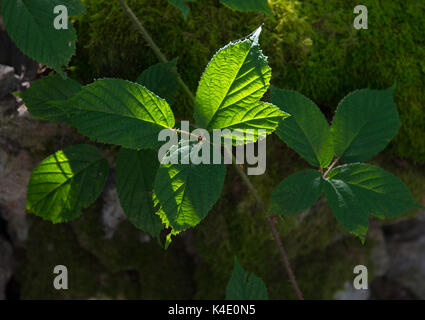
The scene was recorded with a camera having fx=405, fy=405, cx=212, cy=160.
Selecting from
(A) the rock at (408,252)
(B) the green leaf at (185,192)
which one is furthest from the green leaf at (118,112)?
(A) the rock at (408,252)

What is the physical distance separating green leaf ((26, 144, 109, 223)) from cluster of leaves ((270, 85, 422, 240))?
577 millimetres

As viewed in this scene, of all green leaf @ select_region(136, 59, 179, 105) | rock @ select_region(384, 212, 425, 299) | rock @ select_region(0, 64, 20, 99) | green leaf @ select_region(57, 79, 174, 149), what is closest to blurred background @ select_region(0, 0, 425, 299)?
rock @ select_region(0, 64, 20, 99)

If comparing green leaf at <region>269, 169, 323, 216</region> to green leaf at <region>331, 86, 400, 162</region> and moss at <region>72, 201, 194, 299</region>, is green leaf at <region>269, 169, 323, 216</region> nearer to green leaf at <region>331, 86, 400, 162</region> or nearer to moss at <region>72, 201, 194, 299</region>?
green leaf at <region>331, 86, 400, 162</region>

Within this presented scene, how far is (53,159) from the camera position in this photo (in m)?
1.29

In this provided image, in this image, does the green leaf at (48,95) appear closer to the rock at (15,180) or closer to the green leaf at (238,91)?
the rock at (15,180)

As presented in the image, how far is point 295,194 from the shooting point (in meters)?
1.22

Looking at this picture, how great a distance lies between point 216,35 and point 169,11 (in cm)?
19

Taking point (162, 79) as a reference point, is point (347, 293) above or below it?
below

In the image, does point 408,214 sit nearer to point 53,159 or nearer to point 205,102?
point 205,102

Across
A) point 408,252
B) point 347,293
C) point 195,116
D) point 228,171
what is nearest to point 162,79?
point 195,116

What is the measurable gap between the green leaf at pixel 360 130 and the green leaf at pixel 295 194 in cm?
17

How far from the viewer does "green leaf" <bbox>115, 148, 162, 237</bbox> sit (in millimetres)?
1242

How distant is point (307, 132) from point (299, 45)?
1.35ft

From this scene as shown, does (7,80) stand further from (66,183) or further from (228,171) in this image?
(228,171)
